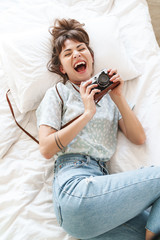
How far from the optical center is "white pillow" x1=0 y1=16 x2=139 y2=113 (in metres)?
1.25

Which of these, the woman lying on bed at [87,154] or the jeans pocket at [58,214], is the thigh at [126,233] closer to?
the woman lying on bed at [87,154]

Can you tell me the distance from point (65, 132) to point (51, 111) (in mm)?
136

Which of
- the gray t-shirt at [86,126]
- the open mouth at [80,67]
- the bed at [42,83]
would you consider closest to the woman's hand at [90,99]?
the gray t-shirt at [86,126]

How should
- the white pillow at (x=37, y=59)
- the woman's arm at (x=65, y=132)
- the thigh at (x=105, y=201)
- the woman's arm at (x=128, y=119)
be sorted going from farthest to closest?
the white pillow at (x=37, y=59)
the woman's arm at (x=128, y=119)
the woman's arm at (x=65, y=132)
the thigh at (x=105, y=201)

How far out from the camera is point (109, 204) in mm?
879

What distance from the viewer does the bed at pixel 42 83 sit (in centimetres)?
105

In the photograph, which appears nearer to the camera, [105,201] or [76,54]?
[105,201]

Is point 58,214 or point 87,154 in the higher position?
point 87,154

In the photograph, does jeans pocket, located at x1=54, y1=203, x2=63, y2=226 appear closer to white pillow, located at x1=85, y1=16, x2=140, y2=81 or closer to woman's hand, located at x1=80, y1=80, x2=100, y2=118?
woman's hand, located at x1=80, y1=80, x2=100, y2=118

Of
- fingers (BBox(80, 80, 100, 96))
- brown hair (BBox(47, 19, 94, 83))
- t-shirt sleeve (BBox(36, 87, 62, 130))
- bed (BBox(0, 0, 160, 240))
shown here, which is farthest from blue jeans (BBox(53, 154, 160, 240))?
brown hair (BBox(47, 19, 94, 83))

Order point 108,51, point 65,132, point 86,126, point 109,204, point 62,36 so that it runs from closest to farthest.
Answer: point 109,204 < point 65,132 < point 86,126 < point 62,36 < point 108,51

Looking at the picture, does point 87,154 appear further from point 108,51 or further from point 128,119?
point 108,51

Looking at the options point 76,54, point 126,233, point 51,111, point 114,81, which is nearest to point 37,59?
point 76,54

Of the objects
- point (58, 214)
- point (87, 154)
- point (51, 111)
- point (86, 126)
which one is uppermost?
point (51, 111)
